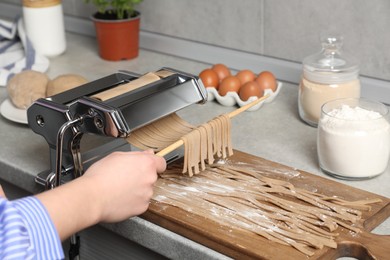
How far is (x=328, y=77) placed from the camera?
1.51 m

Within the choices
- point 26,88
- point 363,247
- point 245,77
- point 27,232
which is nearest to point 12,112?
point 26,88

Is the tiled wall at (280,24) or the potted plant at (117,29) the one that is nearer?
the tiled wall at (280,24)

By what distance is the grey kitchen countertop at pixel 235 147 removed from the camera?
1.22 meters

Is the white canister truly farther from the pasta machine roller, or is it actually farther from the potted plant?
the pasta machine roller

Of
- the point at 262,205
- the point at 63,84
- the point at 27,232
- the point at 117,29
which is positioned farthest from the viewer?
the point at 117,29

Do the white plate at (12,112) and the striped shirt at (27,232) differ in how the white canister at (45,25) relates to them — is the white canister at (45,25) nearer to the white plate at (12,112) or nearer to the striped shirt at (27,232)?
the white plate at (12,112)

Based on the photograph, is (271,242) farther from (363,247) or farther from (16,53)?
(16,53)

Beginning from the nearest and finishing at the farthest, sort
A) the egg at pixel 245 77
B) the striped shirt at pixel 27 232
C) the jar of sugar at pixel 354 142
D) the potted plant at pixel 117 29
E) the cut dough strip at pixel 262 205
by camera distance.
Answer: the striped shirt at pixel 27 232 < the cut dough strip at pixel 262 205 < the jar of sugar at pixel 354 142 < the egg at pixel 245 77 < the potted plant at pixel 117 29

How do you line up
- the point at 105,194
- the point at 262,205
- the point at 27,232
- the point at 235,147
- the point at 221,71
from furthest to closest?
the point at 221,71
the point at 235,147
the point at 262,205
the point at 105,194
the point at 27,232

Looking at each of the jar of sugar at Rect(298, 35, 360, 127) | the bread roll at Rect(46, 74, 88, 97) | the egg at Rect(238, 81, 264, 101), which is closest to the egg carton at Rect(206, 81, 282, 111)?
the egg at Rect(238, 81, 264, 101)

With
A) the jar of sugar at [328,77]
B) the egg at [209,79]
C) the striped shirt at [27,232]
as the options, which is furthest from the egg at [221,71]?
the striped shirt at [27,232]

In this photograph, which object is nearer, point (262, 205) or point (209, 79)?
point (262, 205)

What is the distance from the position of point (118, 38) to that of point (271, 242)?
3.50 ft

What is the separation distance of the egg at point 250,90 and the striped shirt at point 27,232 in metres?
0.79
